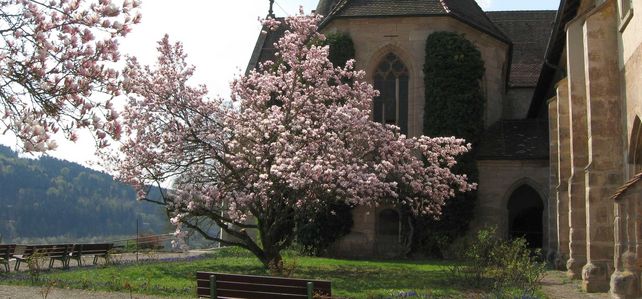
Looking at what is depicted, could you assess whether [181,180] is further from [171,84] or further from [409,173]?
[409,173]

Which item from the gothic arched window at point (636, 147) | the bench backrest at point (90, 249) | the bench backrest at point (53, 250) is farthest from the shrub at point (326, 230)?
the gothic arched window at point (636, 147)

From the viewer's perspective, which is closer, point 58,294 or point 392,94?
point 58,294

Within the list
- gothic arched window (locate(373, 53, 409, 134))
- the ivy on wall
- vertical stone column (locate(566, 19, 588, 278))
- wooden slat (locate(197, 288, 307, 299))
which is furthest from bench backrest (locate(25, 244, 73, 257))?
vertical stone column (locate(566, 19, 588, 278))

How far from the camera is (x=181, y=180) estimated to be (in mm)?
19094

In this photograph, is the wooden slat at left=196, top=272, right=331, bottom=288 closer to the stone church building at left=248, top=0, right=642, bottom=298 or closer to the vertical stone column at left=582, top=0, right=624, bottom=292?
the stone church building at left=248, top=0, right=642, bottom=298

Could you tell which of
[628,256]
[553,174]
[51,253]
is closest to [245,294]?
[628,256]

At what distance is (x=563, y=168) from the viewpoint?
19344 millimetres

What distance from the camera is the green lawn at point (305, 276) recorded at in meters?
13.8

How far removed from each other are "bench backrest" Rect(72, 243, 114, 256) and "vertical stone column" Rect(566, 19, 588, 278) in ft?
44.5

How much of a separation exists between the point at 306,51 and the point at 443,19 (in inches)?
331

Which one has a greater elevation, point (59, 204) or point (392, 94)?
point (392, 94)

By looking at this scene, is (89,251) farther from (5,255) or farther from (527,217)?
(527,217)

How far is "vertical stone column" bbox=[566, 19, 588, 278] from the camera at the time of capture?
1670cm

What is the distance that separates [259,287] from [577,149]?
10064 millimetres
